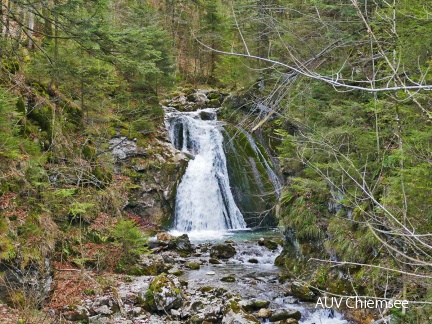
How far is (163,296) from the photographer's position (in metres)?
6.99

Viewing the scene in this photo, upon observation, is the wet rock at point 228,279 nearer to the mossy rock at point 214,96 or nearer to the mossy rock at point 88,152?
the mossy rock at point 88,152

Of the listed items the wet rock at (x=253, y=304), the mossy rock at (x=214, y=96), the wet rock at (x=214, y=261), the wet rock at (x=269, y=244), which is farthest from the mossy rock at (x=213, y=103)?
the wet rock at (x=253, y=304)

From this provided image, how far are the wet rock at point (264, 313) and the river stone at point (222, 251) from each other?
4.19m

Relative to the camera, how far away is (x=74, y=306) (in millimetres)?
6184

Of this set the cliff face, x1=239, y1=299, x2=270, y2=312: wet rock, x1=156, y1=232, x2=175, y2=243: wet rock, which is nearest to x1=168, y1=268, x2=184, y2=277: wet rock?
x1=239, y1=299, x2=270, y2=312: wet rock

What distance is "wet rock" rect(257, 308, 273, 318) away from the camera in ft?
21.6

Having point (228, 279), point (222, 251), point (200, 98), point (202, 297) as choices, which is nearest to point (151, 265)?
point (228, 279)

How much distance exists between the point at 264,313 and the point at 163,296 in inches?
79.8

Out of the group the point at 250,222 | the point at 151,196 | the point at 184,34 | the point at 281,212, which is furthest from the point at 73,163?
the point at 184,34

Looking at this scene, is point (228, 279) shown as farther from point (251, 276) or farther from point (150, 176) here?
point (150, 176)

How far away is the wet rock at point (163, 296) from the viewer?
22.6 feet

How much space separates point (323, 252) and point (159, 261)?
4768 millimetres

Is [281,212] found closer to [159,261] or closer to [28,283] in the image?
[159,261]

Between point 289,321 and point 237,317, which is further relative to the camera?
point 289,321
